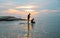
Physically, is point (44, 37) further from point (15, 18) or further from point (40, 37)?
point (15, 18)

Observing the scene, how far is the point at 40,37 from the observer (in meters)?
39.6

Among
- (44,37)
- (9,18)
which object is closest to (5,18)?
(9,18)

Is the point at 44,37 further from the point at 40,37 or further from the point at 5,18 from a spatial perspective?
the point at 5,18

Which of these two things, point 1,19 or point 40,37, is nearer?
point 40,37

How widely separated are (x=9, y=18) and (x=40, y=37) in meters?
105

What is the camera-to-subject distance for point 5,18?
465 feet

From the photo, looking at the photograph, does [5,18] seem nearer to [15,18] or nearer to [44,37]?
[15,18]

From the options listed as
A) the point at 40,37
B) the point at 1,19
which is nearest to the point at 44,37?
the point at 40,37

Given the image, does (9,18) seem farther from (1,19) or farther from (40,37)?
(40,37)

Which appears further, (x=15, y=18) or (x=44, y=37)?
(x=15, y=18)

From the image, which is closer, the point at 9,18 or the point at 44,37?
the point at 44,37

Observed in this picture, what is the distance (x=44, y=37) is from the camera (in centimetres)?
3984

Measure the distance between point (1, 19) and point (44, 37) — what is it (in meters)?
103

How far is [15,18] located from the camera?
146875 millimetres
